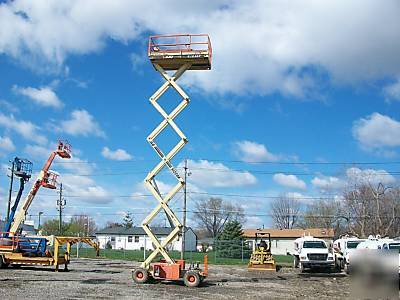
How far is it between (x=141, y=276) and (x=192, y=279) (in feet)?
7.63

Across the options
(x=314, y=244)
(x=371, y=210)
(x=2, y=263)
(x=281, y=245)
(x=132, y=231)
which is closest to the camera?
(x=2, y=263)

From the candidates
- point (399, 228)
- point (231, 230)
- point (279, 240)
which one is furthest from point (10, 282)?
point (279, 240)

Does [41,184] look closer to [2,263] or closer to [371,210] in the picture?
[2,263]

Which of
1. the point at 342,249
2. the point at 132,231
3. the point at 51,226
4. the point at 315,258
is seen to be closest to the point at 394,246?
the point at 315,258

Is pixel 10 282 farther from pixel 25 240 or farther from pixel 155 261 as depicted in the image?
pixel 25 240

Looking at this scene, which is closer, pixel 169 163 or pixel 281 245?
pixel 169 163

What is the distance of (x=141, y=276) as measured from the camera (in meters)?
20.0

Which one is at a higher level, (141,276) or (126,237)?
(126,237)

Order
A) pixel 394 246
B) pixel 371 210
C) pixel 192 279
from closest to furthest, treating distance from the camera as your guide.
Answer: pixel 192 279 < pixel 394 246 < pixel 371 210

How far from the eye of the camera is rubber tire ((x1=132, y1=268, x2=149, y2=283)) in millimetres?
19953

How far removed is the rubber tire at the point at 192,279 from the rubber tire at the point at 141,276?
1.80 metres

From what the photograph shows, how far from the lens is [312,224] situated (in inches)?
3282

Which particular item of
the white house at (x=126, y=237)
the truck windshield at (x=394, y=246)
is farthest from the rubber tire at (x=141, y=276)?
the white house at (x=126, y=237)

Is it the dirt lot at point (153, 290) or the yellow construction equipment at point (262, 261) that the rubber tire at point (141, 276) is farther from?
the yellow construction equipment at point (262, 261)
